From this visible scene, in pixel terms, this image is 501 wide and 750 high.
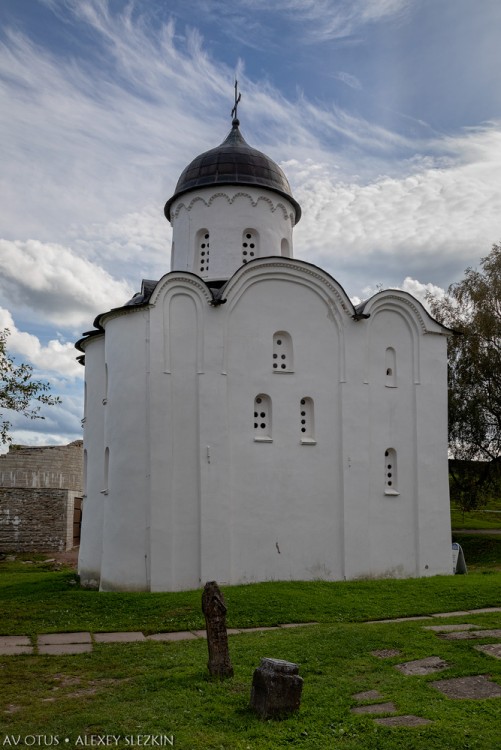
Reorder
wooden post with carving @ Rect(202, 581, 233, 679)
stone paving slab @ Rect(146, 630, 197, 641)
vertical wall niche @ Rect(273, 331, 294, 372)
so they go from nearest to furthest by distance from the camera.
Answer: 1. wooden post with carving @ Rect(202, 581, 233, 679)
2. stone paving slab @ Rect(146, 630, 197, 641)
3. vertical wall niche @ Rect(273, 331, 294, 372)

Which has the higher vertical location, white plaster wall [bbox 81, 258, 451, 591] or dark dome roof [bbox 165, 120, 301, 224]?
dark dome roof [bbox 165, 120, 301, 224]

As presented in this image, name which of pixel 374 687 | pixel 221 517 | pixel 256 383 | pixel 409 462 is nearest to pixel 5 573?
pixel 221 517

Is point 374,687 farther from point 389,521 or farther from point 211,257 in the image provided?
point 211,257

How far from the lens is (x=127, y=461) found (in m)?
14.1

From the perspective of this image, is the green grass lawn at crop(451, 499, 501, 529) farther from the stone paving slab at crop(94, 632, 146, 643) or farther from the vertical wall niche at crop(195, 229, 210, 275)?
the stone paving slab at crop(94, 632, 146, 643)

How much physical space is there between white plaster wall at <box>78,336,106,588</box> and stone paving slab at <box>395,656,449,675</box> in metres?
9.68

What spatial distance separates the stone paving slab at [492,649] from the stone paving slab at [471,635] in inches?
15.8

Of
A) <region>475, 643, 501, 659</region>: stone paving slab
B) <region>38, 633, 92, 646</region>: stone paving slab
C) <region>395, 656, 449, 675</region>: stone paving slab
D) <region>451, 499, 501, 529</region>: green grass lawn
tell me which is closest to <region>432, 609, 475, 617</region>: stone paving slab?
<region>475, 643, 501, 659</region>: stone paving slab

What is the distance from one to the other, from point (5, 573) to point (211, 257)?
1085 cm

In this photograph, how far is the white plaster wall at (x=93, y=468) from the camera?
52.2 feet

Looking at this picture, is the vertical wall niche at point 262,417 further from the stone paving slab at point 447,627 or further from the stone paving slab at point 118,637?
the stone paving slab at point 447,627

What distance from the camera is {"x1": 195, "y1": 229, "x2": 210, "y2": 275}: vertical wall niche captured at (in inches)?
688

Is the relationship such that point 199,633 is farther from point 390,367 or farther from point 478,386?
point 478,386

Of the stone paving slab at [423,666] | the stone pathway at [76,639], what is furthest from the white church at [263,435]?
the stone paving slab at [423,666]
